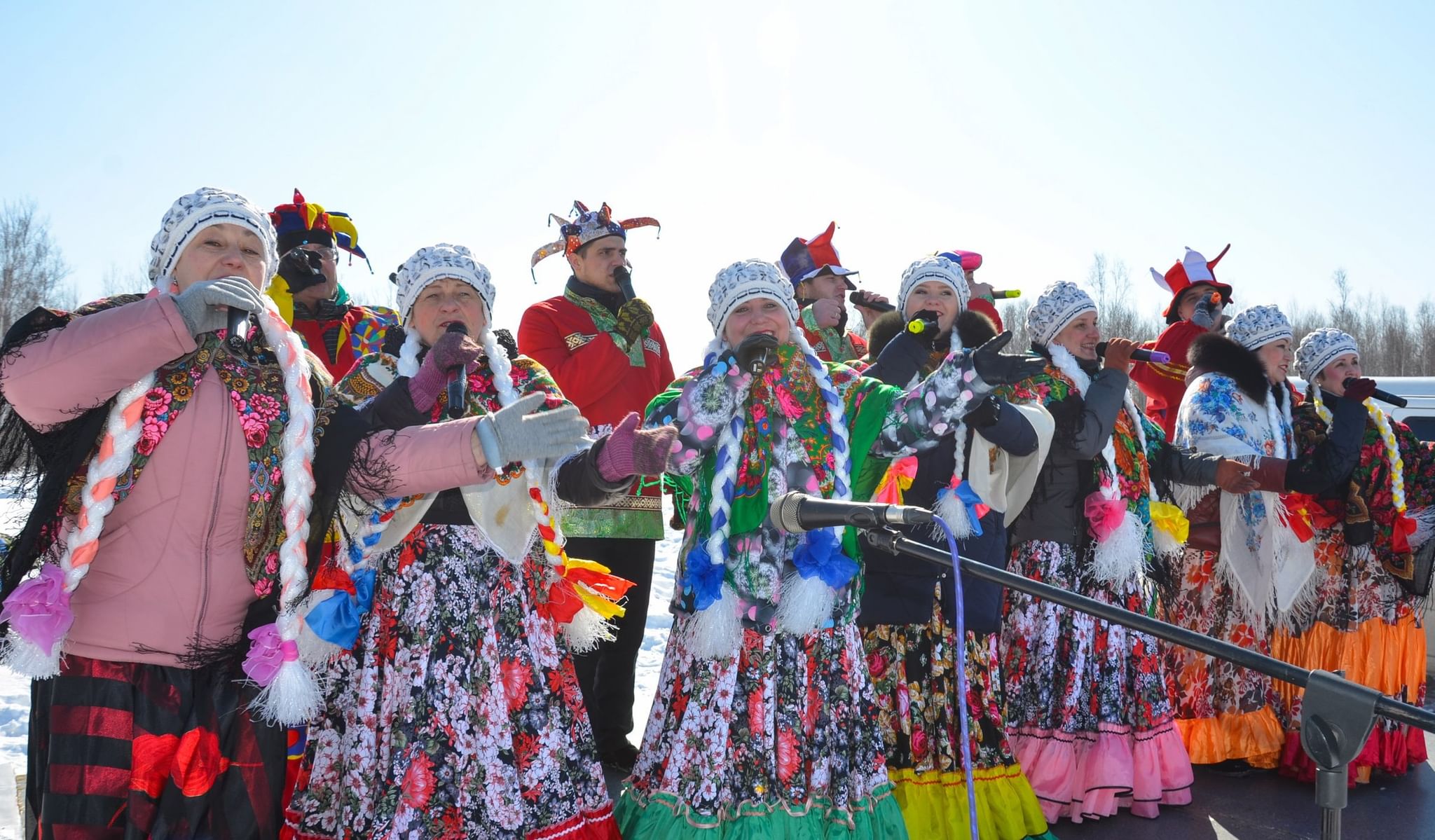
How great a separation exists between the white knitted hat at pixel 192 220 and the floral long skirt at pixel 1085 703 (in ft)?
9.88

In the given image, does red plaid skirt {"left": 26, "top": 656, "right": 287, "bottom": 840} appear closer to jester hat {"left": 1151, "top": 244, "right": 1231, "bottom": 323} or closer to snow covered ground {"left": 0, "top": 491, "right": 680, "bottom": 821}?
snow covered ground {"left": 0, "top": 491, "right": 680, "bottom": 821}

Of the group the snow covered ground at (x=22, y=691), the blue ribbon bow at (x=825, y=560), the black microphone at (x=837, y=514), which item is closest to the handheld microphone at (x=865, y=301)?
the snow covered ground at (x=22, y=691)

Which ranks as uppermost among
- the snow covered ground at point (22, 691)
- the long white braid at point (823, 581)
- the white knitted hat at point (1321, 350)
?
the white knitted hat at point (1321, 350)

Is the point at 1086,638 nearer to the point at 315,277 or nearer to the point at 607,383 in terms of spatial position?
the point at 607,383

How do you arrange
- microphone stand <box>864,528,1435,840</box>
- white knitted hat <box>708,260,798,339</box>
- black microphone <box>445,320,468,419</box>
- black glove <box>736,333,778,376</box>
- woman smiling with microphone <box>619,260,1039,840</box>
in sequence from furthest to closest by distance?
white knitted hat <box>708,260,798,339</box>, black glove <box>736,333,778,376</box>, woman smiling with microphone <box>619,260,1039,840</box>, black microphone <box>445,320,468,419</box>, microphone stand <box>864,528,1435,840</box>

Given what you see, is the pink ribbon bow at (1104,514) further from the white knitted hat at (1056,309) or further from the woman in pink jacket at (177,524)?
the woman in pink jacket at (177,524)

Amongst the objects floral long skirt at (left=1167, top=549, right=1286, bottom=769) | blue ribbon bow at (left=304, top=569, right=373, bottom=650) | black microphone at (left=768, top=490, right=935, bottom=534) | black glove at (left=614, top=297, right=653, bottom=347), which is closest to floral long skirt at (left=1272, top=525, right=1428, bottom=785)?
floral long skirt at (left=1167, top=549, right=1286, bottom=769)

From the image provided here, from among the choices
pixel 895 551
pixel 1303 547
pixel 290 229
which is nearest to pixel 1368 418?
pixel 1303 547

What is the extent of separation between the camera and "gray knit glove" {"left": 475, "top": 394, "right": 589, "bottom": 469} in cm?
239

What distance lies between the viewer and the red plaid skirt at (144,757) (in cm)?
223

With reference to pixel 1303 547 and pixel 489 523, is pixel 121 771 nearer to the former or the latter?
pixel 489 523

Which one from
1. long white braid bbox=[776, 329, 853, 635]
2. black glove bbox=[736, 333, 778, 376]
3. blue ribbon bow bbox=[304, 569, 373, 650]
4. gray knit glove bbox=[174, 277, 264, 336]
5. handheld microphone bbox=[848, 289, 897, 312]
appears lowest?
blue ribbon bow bbox=[304, 569, 373, 650]

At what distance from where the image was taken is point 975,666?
12.5 ft

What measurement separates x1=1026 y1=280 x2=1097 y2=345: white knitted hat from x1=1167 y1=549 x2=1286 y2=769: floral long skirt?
1.40 meters
